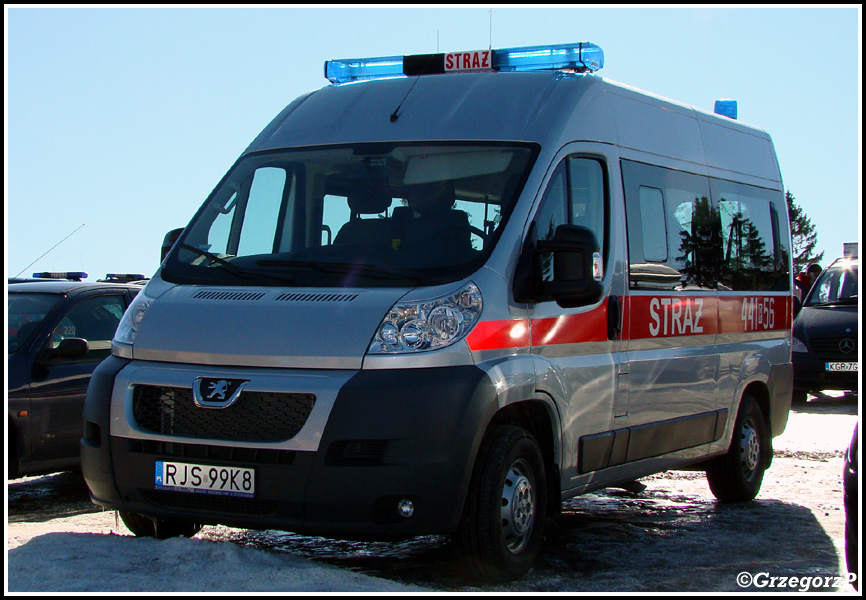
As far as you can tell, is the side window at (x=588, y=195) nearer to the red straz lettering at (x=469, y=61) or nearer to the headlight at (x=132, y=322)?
the red straz lettering at (x=469, y=61)

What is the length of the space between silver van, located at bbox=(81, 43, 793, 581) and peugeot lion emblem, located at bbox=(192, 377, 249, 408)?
0.01m

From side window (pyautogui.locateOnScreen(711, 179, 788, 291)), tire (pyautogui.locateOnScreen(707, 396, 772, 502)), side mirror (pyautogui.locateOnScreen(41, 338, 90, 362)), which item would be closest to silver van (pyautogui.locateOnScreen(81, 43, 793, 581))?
side window (pyautogui.locateOnScreen(711, 179, 788, 291))

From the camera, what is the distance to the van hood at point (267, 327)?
18.4 feet

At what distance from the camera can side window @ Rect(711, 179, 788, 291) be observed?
341 inches

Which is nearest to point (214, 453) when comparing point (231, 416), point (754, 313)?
point (231, 416)

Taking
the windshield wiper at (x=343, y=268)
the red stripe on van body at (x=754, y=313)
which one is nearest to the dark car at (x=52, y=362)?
the windshield wiper at (x=343, y=268)

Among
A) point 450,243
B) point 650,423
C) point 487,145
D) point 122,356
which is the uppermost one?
point 487,145

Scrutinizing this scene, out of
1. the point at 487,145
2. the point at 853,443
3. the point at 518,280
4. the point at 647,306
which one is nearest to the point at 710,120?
the point at 647,306

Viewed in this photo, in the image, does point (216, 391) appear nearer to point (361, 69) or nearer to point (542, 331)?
point (542, 331)

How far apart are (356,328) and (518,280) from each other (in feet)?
3.03

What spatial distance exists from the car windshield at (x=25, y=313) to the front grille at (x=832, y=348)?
37.7ft

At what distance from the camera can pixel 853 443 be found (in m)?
5.10

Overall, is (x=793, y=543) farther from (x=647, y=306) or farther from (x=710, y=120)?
(x=710, y=120)

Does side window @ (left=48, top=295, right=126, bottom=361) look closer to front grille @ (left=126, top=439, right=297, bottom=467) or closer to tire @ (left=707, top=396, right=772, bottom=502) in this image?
front grille @ (left=126, top=439, right=297, bottom=467)
